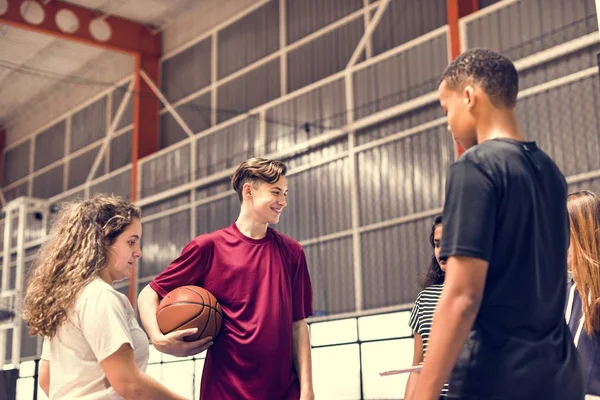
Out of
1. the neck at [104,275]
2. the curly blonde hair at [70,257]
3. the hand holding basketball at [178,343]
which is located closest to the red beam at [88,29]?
the hand holding basketball at [178,343]

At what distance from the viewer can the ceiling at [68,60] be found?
1873 centimetres

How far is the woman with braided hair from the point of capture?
292cm

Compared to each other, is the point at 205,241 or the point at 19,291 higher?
the point at 19,291

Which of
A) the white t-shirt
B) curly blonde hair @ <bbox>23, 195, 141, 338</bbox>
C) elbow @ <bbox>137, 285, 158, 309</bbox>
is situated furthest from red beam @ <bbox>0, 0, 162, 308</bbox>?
the white t-shirt

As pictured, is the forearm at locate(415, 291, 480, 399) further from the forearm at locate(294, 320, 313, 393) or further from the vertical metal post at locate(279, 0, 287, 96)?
the vertical metal post at locate(279, 0, 287, 96)

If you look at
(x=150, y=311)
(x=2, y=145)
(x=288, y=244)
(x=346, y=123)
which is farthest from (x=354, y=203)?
(x=2, y=145)

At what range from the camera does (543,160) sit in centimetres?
225

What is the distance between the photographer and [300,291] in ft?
13.5

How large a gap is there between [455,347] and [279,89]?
14.6 m

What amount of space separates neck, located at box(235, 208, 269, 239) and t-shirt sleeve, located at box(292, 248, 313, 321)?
0.25 meters

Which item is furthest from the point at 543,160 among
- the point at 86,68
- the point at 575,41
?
the point at 86,68

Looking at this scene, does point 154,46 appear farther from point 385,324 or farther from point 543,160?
point 543,160

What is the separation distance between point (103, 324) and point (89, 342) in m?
0.09

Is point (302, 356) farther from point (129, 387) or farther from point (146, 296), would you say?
point (129, 387)
